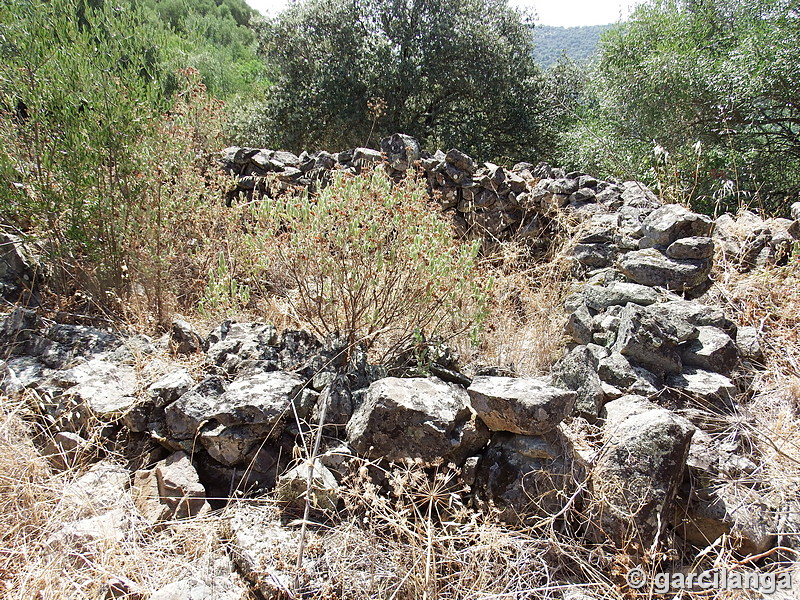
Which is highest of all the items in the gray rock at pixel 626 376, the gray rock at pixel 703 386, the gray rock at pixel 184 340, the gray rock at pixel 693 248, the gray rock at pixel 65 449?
the gray rock at pixel 693 248

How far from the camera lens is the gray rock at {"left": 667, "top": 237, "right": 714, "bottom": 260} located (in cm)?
379

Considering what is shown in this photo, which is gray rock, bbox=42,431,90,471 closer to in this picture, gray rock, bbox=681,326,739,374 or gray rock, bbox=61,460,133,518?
gray rock, bbox=61,460,133,518

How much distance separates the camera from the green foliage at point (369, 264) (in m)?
3.07

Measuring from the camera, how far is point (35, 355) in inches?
117

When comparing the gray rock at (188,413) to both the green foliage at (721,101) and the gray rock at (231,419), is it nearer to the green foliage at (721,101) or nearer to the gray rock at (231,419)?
the gray rock at (231,419)

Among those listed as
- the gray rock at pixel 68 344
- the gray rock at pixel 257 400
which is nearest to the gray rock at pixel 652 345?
the gray rock at pixel 257 400

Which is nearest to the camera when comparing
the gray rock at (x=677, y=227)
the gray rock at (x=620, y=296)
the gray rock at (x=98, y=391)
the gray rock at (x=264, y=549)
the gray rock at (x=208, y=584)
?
the gray rock at (x=208, y=584)

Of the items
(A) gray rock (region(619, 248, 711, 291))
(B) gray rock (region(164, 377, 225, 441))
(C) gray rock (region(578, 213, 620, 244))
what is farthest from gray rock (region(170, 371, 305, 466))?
(C) gray rock (region(578, 213, 620, 244))

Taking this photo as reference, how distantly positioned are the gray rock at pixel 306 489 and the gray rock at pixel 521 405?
2.48ft

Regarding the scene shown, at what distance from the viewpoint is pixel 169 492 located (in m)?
2.35

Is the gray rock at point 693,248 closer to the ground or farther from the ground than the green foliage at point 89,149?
closer to the ground

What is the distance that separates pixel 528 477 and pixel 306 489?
980mm

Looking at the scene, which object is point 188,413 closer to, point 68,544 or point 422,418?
point 68,544

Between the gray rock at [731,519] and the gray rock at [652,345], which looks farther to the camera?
the gray rock at [652,345]
